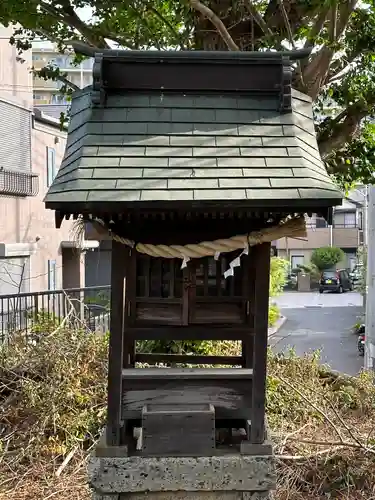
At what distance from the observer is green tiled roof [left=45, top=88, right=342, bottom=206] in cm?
308

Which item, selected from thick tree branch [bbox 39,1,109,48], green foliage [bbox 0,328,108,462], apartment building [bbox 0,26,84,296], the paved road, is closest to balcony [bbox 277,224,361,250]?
the paved road

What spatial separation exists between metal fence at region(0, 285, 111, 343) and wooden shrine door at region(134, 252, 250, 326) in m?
4.64

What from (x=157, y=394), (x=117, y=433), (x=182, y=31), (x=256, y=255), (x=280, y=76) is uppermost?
(x=182, y=31)

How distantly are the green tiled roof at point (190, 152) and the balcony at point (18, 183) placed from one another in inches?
375

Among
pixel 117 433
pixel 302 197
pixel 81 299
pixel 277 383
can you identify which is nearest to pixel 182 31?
pixel 81 299

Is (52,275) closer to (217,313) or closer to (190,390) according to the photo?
(190,390)

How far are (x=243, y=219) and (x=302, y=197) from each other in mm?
517

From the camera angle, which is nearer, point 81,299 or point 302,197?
point 302,197

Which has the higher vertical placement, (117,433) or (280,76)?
(280,76)

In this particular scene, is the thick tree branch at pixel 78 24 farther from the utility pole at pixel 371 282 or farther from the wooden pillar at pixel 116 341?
the utility pole at pixel 371 282

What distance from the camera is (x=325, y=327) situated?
23734mm

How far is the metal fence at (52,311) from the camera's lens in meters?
8.21

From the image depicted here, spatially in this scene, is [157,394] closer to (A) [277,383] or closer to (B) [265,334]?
(B) [265,334]

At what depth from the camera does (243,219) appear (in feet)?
11.3
